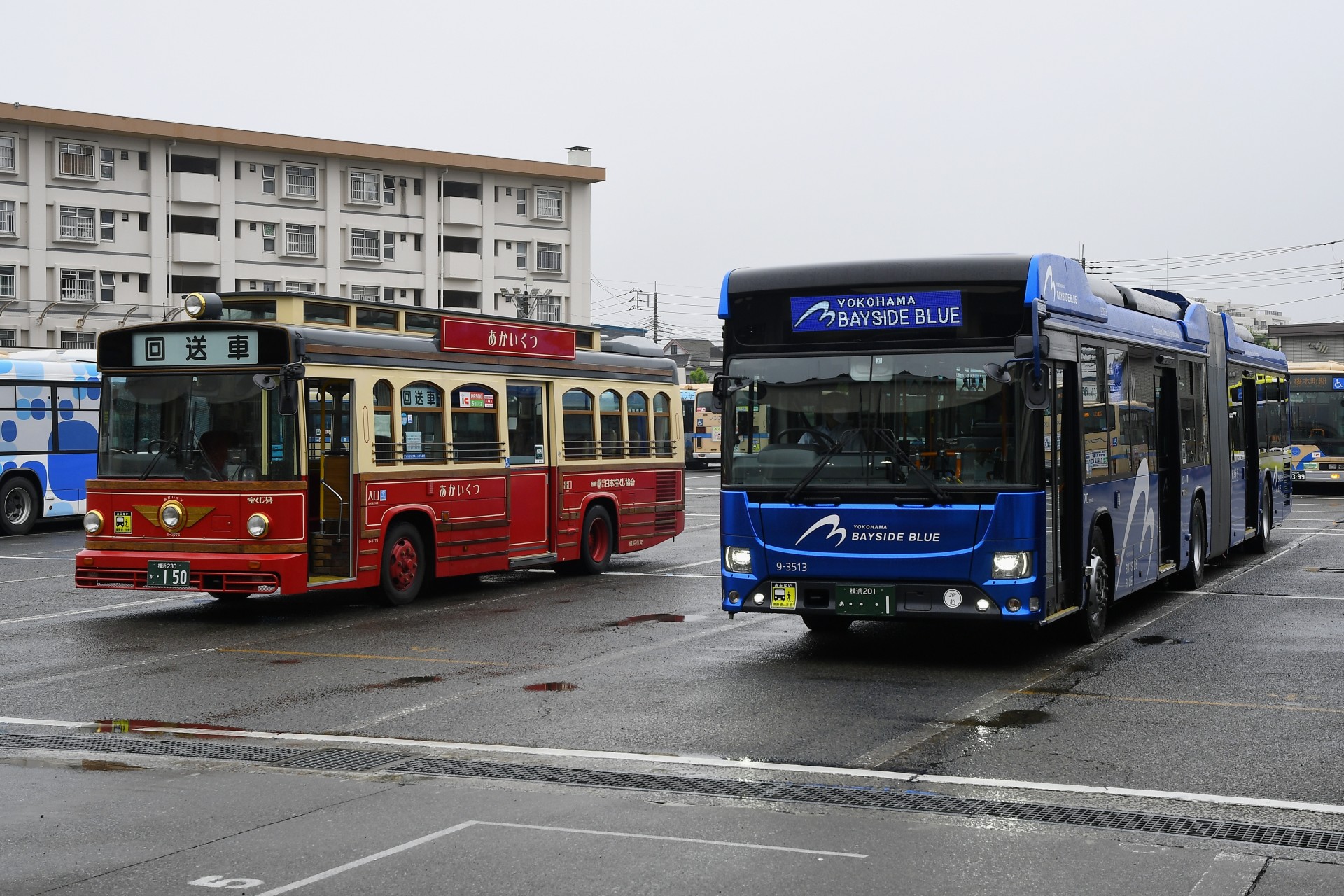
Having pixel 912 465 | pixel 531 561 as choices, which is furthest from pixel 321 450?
pixel 912 465

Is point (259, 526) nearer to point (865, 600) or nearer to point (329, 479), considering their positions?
point (329, 479)

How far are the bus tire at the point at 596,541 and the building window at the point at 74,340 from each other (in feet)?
154

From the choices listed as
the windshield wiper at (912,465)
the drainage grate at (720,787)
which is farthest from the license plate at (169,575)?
the windshield wiper at (912,465)

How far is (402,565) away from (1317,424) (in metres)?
28.5

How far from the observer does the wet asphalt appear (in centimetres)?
611

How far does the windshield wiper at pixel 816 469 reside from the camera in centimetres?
1116

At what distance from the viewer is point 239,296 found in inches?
577

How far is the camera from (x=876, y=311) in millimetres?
11195

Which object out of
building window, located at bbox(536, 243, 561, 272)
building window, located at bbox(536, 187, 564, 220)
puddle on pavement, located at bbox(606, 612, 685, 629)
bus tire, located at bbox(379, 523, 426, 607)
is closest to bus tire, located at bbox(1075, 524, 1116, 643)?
puddle on pavement, located at bbox(606, 612, 685, 629)

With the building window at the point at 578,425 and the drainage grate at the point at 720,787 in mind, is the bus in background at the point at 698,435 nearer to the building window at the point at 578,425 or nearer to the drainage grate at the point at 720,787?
the building window at the point at 578,425

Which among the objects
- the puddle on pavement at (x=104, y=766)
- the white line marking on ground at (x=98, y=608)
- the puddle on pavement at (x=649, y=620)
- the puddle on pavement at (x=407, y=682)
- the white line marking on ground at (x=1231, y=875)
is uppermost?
the white line marking on ground at (x=98, y=608)

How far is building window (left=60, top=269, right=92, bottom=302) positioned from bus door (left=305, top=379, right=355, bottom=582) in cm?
4992

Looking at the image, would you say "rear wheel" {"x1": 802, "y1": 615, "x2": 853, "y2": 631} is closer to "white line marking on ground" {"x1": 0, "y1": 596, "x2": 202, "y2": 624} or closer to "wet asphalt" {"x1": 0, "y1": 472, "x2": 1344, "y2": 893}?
"wet asphalt" {"x1": 0, "y1": 472, "x2": 1344, "y2": 893}

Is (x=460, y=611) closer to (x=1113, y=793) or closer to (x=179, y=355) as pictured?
(x=179, y=355)
